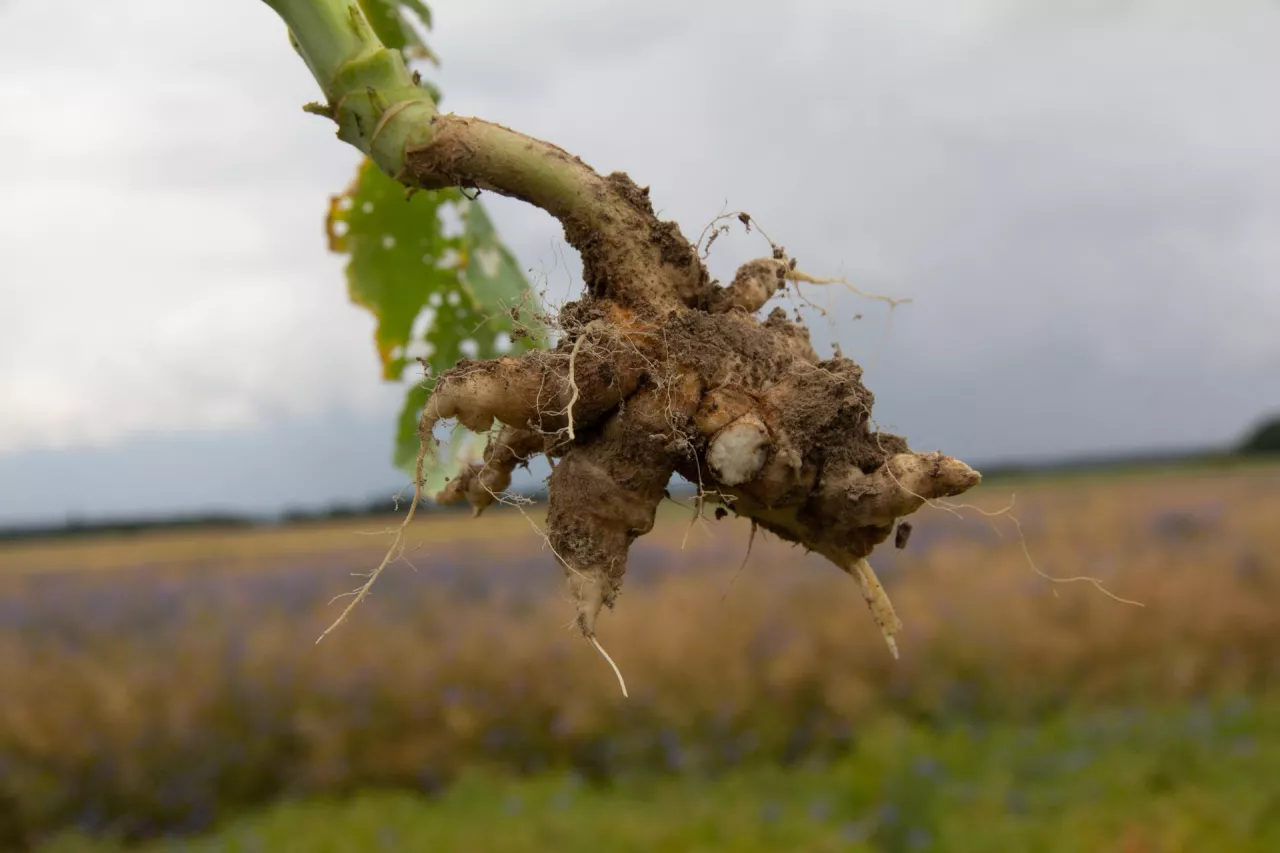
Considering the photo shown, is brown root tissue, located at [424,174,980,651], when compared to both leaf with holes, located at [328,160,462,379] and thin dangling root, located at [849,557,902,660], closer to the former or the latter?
thin dangling root, located at [849,557,902,660]

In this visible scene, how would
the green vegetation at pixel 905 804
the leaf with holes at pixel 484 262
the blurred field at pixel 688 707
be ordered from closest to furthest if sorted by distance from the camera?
the leaf with holes at pixel 484 262 < the green vegetation at pixel 905 804 < the blurred field at pixel 688 707

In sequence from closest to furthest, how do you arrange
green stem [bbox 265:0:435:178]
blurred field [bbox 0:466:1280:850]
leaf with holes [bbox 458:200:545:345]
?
green stem [bbox 265:0:435:178]
leaf with holes [bbox 458:200:545:345]
blurred field [bbox 0:466:1280:850]

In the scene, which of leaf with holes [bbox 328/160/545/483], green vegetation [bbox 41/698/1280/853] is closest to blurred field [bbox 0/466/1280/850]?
green vegetation [bbox 41/698/1280/853]

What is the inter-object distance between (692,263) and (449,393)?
30 centimetres

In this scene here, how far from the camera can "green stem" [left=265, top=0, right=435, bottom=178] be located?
955 mm

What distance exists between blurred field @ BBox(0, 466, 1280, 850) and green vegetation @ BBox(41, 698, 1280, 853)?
19mm

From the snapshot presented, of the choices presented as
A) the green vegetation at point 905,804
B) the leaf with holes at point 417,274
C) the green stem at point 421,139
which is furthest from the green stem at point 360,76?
the green vegetation at point 905,804

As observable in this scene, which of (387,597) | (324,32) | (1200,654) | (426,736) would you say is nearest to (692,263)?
(324,32)

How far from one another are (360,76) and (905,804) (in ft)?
11.9

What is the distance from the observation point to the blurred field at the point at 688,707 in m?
3.99

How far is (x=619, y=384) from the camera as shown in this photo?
1006 millimetres

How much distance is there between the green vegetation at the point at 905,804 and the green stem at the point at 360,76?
307 cm

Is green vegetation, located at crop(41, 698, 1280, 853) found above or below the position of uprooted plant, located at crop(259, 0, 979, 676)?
below

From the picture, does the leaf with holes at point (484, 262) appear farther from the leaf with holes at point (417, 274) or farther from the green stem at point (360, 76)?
the green stem at point (360, 76)
